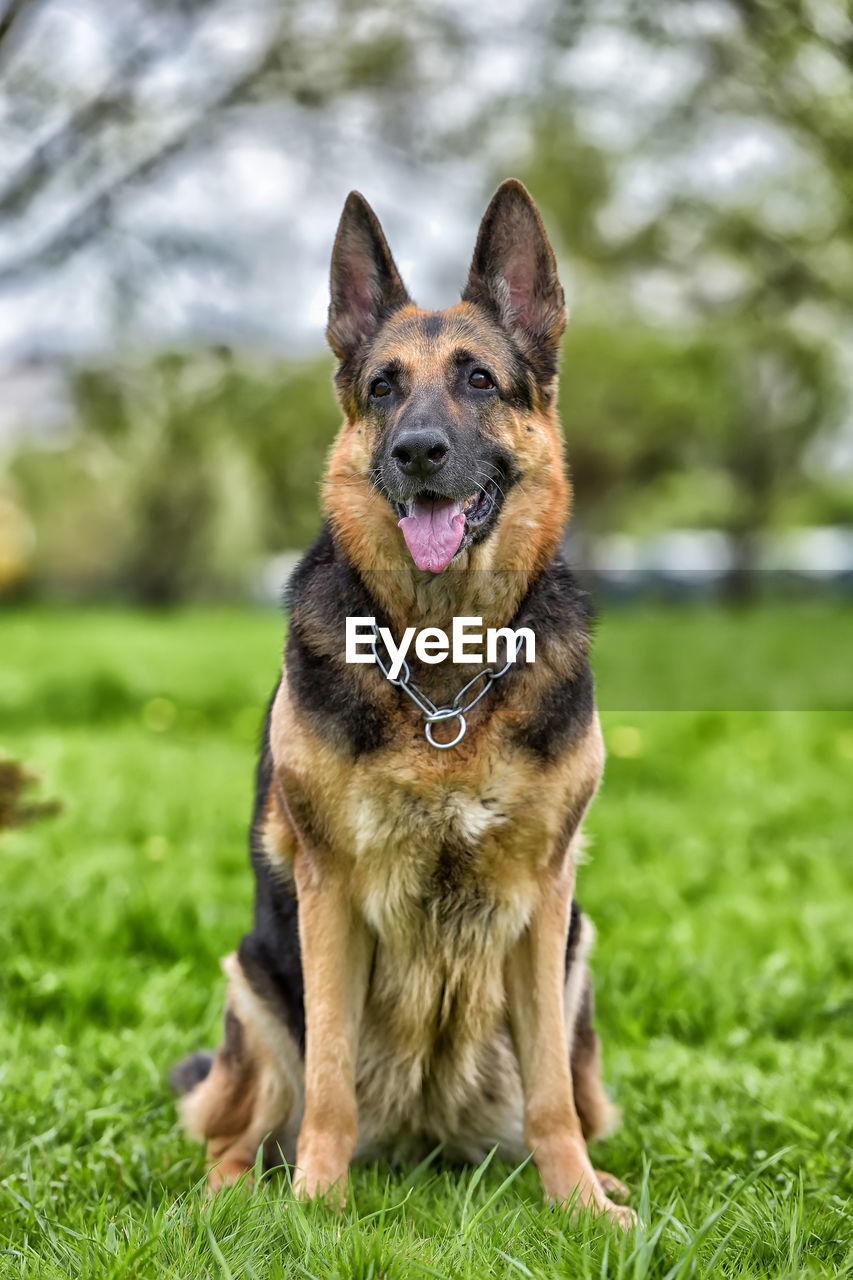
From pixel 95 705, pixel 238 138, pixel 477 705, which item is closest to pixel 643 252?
pixel 238 138

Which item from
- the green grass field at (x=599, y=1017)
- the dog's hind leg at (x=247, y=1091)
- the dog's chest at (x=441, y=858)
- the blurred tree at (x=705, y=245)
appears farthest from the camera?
the blurred tree at (x=705, y=245)

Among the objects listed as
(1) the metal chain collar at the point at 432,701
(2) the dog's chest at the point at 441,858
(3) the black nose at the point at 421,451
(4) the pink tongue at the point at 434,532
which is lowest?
(2) the dog's chest at the point at 441,858

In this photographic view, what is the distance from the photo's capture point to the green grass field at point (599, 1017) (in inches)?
105

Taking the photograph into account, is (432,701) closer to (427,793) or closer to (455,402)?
(427,793)

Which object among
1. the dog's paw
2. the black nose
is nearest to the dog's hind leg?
the dog's paw

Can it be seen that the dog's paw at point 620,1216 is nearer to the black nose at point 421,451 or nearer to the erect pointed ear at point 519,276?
the black nose at point 421,451

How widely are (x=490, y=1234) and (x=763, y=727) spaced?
765 cm

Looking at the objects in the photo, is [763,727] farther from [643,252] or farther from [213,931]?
[643,252]

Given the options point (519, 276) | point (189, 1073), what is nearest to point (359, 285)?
point (519, 276)

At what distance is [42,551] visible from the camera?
3612cm

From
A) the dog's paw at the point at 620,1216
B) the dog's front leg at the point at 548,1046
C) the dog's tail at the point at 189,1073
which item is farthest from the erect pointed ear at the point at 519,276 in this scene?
the dog's tail at the point at 189,1073

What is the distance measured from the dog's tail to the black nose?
1886 millimetres

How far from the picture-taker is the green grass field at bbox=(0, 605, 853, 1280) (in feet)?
8.71

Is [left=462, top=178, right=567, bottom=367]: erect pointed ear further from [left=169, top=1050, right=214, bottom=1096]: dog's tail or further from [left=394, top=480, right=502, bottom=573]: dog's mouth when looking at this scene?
[left=169, top=1050, right=214, bottom=1096]: dog's tail
